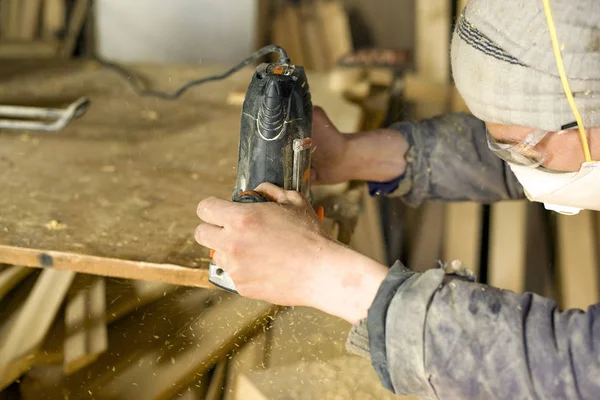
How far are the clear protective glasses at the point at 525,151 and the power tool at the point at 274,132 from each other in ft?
1.17

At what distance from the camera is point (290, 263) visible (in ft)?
3.12

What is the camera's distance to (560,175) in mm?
1119

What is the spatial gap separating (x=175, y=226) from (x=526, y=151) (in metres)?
0.69

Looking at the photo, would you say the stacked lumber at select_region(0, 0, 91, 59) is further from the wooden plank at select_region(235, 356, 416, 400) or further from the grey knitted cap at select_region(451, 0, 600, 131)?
the grey knitted cap at select_region(451, 0, 600, 131)

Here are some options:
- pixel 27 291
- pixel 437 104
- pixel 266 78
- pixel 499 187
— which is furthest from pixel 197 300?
pixel 437 104

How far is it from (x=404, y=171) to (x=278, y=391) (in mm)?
595

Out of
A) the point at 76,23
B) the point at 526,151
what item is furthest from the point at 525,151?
the point at 76,23

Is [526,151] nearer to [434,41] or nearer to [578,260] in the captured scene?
[578,260]

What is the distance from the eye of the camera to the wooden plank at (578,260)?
2.34 meters

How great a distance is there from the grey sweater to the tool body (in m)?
0.27

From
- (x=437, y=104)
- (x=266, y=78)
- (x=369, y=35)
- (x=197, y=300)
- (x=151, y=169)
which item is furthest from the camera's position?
(x=369, y=35)

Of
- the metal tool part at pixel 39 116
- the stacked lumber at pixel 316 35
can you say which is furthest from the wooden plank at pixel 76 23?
the metal tool part at pixel 39 116

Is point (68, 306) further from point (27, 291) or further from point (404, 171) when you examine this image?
point (404, 171)

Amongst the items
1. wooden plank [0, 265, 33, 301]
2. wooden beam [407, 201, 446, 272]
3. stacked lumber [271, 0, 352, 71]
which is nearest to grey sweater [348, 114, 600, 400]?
wooden plank [0, 265, 33, 301]
